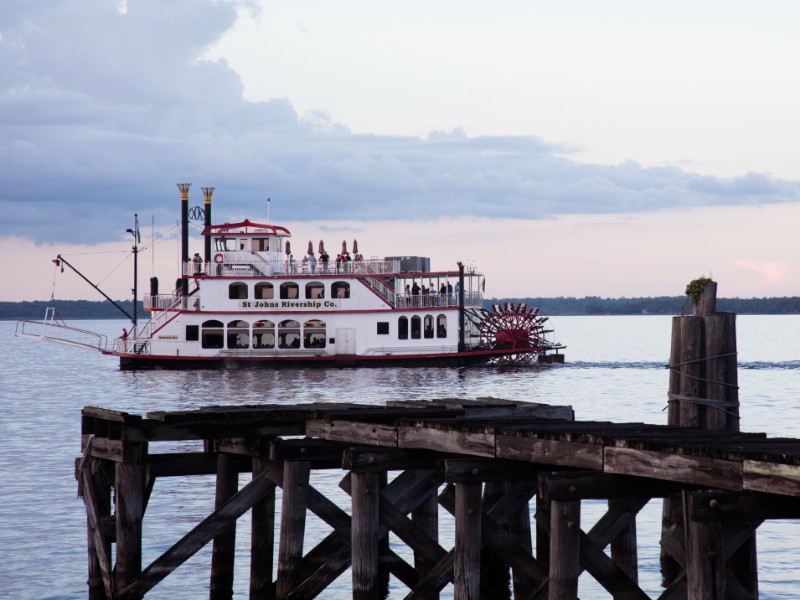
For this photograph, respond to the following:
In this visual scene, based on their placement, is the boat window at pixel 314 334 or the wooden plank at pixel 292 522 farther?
the boat window at pixel 314 334

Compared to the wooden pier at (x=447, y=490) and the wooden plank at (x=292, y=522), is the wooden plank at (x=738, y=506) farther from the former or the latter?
the wooden plank at (x=292, y=522)

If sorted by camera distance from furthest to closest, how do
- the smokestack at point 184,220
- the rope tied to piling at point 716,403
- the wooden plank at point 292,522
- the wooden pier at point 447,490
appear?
the smokestack at point 184,220, the rope tied to piling at point 716,403, the wooden plank at point 292,522, the wooden pier at point 447,490

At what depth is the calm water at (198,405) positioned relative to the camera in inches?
699

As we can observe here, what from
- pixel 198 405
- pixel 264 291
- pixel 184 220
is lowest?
pixel 198 405

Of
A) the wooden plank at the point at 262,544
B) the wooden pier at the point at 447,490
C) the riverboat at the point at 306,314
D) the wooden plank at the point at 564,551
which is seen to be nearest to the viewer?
the wooden pier at the point at 447,490

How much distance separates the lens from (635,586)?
1148 centimetres

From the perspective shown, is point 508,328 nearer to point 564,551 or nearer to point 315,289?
point 315,289

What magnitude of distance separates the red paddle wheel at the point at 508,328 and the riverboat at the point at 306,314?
112 mm

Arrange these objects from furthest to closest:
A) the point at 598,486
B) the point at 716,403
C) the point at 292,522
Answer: the point at 716,403, the point at 292,522, the point at 598,486

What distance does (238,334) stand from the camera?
60594mm

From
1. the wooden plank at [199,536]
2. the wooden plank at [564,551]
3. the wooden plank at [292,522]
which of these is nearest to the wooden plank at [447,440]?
the wooden plank at [564,551]

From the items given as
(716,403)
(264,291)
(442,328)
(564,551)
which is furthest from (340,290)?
(564,551)

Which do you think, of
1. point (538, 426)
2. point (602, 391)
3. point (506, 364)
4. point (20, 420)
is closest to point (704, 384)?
point (538, 426)

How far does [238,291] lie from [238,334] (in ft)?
7.08
